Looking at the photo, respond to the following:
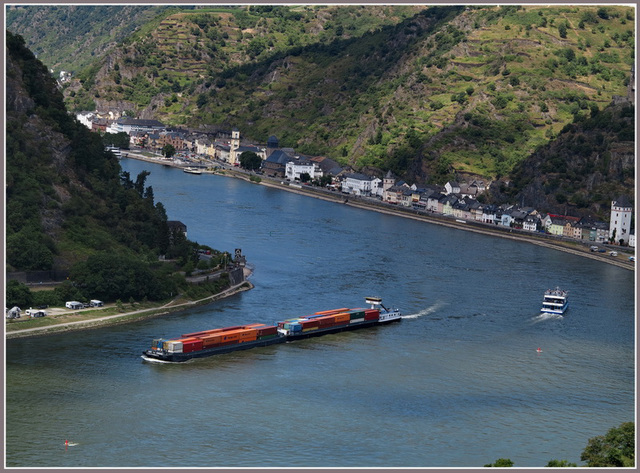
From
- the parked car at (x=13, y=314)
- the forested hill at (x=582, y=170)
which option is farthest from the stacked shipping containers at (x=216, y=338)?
the forested hill at (x=582, y=170)

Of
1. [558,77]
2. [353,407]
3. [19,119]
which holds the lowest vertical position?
[353,407]

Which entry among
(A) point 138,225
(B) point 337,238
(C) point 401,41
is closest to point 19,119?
(A) point 138,225

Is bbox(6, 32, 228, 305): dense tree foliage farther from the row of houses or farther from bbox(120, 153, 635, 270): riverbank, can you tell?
the row of houses

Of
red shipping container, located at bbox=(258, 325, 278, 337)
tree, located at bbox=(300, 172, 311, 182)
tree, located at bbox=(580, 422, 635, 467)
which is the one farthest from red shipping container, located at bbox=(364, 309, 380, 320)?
tree, located at bbox=(300, 172, 311, 182)

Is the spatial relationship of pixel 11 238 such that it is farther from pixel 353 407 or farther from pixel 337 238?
pixel 337 238

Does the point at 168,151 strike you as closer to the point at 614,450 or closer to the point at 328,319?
the point at 328,319

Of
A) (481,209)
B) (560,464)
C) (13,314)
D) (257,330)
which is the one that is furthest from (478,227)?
(560,464)

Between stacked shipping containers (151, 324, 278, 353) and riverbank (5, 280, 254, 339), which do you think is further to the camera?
riverbank (5, 280, 254, 339)
